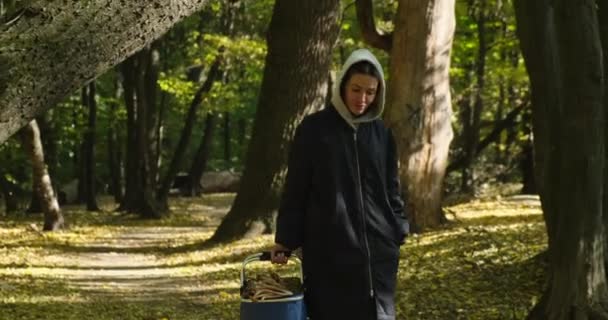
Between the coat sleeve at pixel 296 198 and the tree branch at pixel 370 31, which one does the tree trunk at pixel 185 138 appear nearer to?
the tree branch at pixel 370 31

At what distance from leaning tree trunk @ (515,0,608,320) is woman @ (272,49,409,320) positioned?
239 cm

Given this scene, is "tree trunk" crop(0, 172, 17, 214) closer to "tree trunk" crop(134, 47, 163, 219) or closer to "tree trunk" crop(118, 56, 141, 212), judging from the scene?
"tree trunk" crop(118, 56, 141, 212)

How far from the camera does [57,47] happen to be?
148 inches

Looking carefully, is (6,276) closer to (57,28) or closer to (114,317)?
(114,317)

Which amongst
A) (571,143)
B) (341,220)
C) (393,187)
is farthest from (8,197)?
(341,220)

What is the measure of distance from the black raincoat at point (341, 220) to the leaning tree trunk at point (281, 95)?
31.9 feet

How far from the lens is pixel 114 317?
28.7 ft

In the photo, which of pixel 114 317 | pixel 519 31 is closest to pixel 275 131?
pixel 114 317

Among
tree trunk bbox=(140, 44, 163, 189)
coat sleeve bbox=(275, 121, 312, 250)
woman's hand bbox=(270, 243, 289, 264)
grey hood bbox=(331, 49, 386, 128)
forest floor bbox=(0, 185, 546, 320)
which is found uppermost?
tree trunk bbox=(140, 44, 163, 189)

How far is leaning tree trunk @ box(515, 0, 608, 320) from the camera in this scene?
20.2ft

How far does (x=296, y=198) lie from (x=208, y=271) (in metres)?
7.80

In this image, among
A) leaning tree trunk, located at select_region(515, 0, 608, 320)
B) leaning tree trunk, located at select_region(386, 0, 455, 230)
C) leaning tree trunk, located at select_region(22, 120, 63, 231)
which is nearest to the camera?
leaning tree trunk, located at select_region(515, 0, 608, 320)

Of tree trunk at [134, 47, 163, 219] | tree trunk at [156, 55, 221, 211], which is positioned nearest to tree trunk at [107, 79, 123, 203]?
tree trunk at [156, 55, 221, 211]

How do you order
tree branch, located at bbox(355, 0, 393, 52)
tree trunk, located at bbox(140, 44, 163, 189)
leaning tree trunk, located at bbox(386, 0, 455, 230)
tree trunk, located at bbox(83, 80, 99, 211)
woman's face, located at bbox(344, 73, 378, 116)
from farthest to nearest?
tree trunk, located at bbox(83, 80, 99, 211) < tree trunk, located at bbox(140, 44, 163, 189) < tree branch, located at bbox(355, 0, 393, 52) < leaning tree trunk, located at bbox(386, 0, 455, 230) < woman's face, located at bbox(344, 73, 378, 116)
